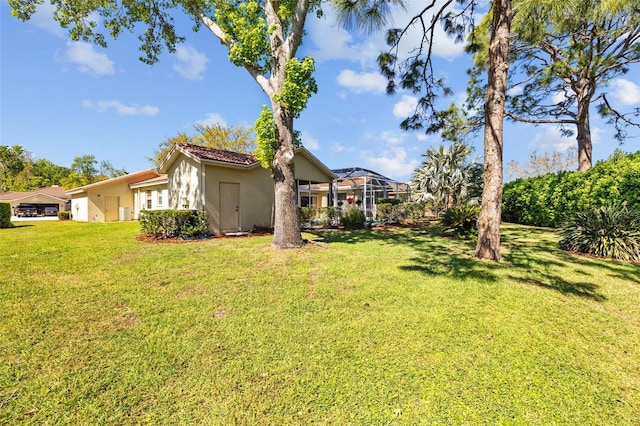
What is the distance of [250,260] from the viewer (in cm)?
681

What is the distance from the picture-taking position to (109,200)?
2200cm

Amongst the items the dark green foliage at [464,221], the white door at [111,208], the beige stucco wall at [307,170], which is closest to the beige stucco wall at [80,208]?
the white door at [111,208]

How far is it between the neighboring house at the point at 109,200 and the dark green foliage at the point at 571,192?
84.9 ft

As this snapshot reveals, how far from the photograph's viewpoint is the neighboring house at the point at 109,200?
2142cm

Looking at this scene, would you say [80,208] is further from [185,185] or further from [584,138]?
[584,138]

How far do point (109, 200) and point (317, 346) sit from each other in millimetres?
25718

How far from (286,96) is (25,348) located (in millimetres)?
6995

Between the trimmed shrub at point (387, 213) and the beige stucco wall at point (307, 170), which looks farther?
the trimmed shrub at point (387, 213)

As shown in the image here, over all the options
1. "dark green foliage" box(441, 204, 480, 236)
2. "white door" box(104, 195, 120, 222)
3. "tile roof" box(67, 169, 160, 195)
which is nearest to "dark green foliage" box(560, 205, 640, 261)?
"dark green foliage" box(441, 204, 480, 236)

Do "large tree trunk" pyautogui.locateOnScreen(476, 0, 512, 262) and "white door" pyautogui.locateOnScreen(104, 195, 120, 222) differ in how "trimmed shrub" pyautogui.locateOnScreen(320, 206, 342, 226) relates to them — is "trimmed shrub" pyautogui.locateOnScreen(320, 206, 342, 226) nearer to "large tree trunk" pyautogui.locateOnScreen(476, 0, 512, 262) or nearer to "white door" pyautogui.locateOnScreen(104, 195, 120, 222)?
"large tree trunk" pyautogui.locateOnScreen(476, 0, 512, 262)

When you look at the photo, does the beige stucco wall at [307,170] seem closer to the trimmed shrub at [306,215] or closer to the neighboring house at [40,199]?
the trimmed shrub at [306,215]

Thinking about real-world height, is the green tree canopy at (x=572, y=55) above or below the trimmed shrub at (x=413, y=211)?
above

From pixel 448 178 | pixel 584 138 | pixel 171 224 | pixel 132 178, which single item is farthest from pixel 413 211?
pixel 132 178

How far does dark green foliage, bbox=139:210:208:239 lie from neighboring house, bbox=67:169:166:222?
13230 millimetres
